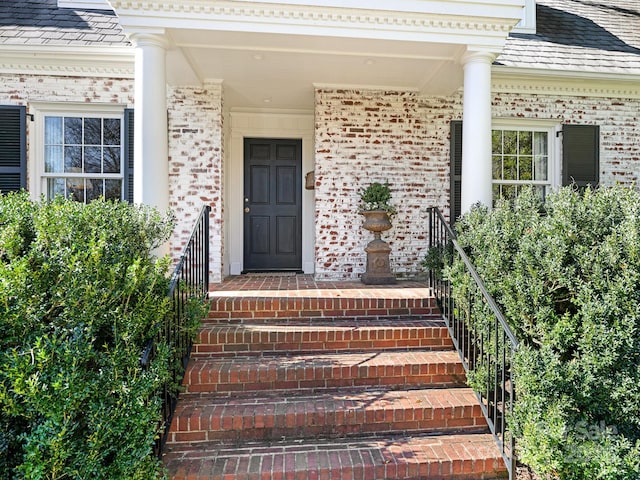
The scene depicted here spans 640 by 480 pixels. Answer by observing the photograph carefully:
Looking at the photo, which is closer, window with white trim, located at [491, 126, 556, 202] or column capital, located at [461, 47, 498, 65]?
column capital, located at [461, 47, 498, 65]

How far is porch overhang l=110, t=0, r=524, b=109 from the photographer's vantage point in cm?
333

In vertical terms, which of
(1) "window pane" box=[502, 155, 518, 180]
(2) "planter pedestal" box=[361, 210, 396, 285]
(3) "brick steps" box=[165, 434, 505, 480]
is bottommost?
(3) "brick steps" box=[165, 434, 505, 480]

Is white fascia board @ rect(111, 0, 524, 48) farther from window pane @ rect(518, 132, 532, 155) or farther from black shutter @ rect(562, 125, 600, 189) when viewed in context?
black shutter @ rect(562, 125, 600, 189)

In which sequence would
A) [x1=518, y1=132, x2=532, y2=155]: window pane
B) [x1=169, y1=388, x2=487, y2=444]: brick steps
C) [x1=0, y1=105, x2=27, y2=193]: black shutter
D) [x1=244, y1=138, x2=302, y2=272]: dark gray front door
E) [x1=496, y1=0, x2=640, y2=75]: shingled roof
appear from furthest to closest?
1. [x1=244, y1=138, x2=302, y2=272]: dark gray front door
2. [x1=518, y1=132, x2=532, y2=155]: window pane
3. [x1=496, y1=0, x2=640, y2=75]: shingled roof
4. [x1=0, y1=105, x2=27, y2=193]: black shutter
5. [x1=169, y1=388, x2=487, y2=444]: brick steps

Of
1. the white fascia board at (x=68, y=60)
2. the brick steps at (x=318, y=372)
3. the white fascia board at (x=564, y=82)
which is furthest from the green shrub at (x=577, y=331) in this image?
the white fascia board at (x=68, y=60)

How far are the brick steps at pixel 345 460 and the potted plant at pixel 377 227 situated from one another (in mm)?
2351

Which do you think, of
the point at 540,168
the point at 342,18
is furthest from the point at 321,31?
the point at 540,168

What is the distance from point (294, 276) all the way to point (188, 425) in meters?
3.06

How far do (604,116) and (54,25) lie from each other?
23.8ft

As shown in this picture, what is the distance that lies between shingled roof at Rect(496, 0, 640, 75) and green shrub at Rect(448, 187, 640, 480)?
3.34m

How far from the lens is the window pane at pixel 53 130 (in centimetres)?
491

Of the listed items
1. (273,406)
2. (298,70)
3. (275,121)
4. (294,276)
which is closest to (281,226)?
(294,276)

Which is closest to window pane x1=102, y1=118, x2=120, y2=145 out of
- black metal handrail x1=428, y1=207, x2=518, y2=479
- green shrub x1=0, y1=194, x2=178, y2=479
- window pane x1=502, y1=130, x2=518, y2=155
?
green shrub x1=0, y1=194, x2=178, y2=479

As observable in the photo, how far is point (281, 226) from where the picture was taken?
243 inches
